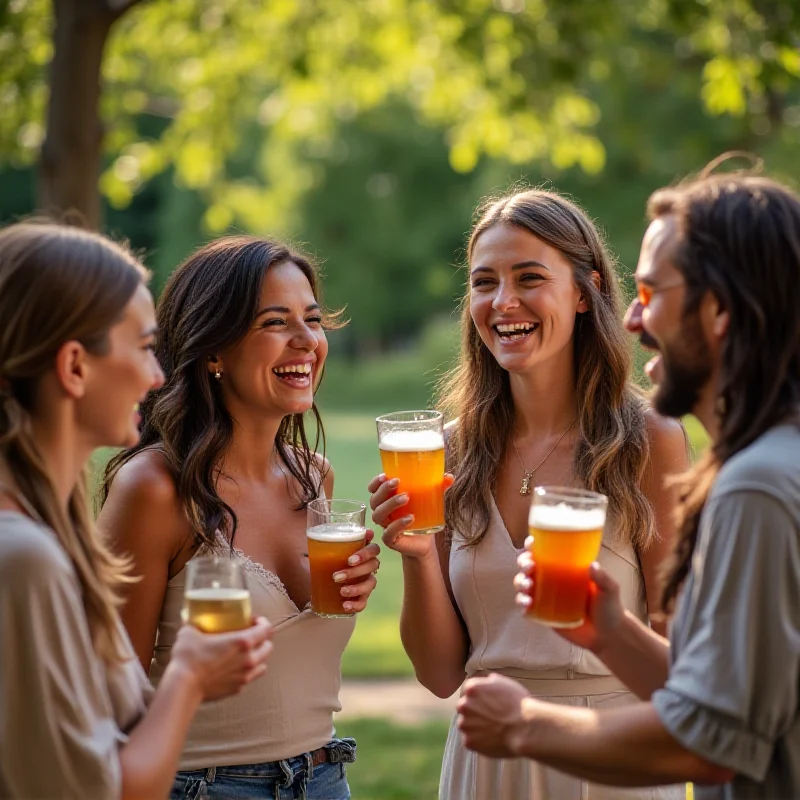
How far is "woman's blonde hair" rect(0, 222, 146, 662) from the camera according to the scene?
266 cm

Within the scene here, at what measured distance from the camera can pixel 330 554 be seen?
11.7 ft

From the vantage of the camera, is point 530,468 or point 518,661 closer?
point 518,661

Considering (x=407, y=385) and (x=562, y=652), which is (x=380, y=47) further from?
(x=407, y=385)

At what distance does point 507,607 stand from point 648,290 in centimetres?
143

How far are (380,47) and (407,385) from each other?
3226cm

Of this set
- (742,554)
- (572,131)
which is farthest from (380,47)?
(742,554)

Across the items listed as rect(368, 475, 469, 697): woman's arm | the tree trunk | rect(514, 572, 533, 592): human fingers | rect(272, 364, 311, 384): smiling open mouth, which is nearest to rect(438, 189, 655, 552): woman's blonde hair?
rect(368, 475, 469, 697): woman's arm

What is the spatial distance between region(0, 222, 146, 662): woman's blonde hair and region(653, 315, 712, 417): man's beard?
4.43ft

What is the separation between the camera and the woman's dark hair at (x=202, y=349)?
3924 mm

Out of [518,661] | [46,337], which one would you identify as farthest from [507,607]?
[46,337]

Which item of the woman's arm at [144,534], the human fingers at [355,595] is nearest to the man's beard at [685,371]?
the human fingers at [355,595]

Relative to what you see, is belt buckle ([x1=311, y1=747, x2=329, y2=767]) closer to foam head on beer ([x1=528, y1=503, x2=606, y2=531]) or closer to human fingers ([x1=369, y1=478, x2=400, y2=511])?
human fingers ([x1=369, y1=478, x2=400, y2=511])

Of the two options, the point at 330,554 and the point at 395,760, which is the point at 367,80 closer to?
the point at 395,760

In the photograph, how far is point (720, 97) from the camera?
8852 mm
